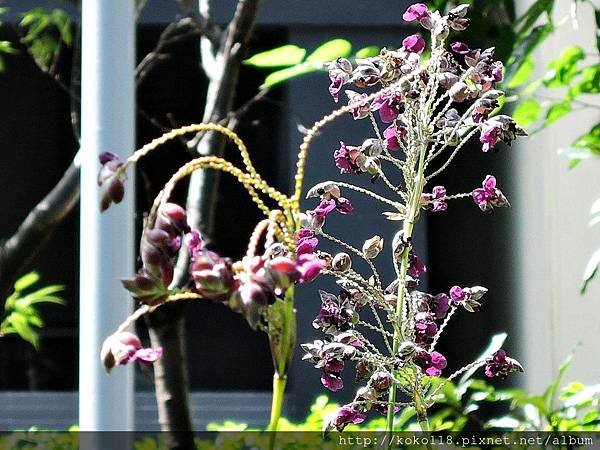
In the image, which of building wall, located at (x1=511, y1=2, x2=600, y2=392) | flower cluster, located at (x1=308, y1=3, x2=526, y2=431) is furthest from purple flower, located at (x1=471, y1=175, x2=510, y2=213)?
building wall, located at (x1=511, y1=2, x2=600, y2=392)

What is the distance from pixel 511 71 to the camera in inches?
85.6

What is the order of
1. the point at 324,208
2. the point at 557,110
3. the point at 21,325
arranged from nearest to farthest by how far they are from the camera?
the point at 324,208 < the point at 557,110 < the point at 21,325

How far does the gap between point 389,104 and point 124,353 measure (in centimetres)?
55

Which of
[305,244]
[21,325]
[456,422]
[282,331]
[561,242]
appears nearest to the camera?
[282,331]

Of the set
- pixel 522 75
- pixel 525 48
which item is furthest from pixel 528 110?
pixel 525 48

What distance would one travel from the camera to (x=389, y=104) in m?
1.35

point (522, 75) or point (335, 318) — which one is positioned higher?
point (522, 75)

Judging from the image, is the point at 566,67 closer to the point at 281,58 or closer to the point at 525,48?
the point at 525,48

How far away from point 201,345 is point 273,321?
4289mm

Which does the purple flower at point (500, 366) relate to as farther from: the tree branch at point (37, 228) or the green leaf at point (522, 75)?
the tree branch at point (37, 228)

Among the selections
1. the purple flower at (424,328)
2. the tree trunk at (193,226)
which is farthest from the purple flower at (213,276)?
the tree trunk at (193,226)

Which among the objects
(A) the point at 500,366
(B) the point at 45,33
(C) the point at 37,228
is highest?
(B) the point at 45,33

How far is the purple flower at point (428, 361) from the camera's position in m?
1.26

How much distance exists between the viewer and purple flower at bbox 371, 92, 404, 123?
1.33m
